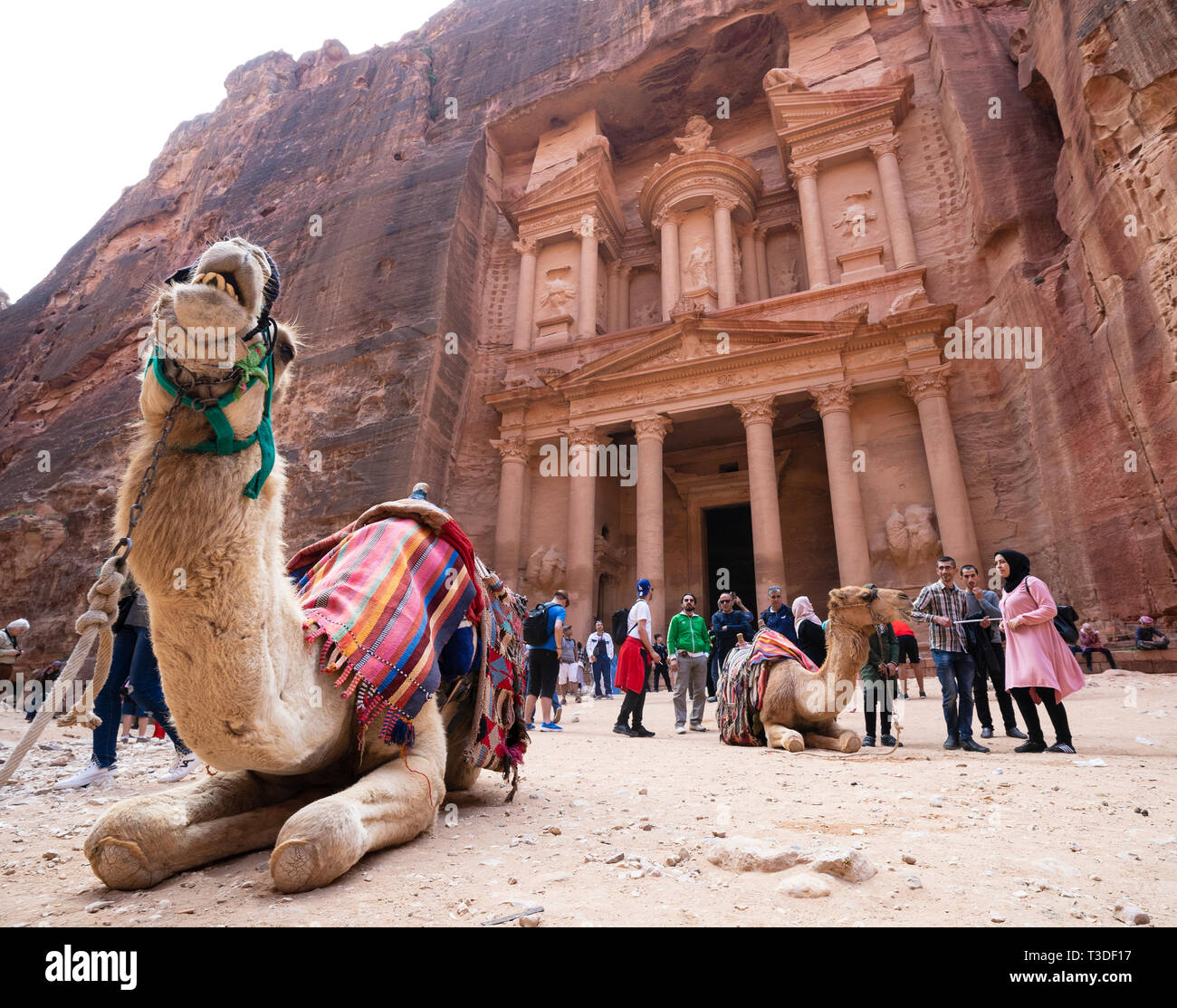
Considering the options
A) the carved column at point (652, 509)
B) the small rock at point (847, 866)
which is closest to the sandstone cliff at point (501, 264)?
the carved column at point (652, 509)

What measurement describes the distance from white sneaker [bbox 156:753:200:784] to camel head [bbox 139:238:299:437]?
3.89 metres

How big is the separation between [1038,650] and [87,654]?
250 inches

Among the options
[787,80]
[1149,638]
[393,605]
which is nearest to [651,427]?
[1149,638]

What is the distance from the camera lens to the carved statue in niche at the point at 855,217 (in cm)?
1884

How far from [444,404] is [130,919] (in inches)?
742

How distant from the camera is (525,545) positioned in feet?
63.1

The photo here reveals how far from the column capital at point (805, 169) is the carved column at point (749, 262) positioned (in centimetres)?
238

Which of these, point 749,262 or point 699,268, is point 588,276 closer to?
point 699,268

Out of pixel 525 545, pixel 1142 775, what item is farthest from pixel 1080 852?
pixel 525 545

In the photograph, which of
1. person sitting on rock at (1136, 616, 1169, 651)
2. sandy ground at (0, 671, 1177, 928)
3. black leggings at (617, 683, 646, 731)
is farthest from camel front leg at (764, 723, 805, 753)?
person sitting on rock at (1136, 616, 1169, 651)

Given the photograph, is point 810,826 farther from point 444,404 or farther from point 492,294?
point 492,294

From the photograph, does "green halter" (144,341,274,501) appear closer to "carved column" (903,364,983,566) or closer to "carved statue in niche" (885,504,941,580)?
"carved column" (903,364,983,566)

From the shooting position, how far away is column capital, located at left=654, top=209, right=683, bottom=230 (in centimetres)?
2183

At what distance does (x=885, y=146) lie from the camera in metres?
19.0
